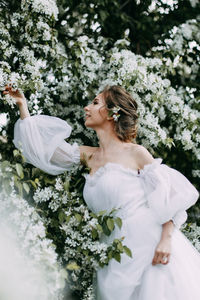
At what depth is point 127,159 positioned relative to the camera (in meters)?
2.78

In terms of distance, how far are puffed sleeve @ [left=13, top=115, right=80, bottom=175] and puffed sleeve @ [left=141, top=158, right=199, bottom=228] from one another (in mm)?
546

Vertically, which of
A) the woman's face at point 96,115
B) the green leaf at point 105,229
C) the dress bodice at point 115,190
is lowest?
the green leaf at point 105,229

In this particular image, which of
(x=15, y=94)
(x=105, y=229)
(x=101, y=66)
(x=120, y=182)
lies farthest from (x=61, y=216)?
(x=101, y=66)

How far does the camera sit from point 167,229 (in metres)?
2.61

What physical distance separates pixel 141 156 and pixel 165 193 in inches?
11.0

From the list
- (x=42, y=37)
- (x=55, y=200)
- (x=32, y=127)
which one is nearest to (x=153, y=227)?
(x=55, y=200)

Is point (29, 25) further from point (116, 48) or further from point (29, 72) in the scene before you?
point (116, 48)

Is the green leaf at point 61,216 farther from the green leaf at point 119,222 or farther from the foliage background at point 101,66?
the green leaf at point 119,222

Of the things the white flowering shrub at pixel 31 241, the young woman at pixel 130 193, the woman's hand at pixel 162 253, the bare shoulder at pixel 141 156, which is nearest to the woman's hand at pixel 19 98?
the young woman at pixel 130 193

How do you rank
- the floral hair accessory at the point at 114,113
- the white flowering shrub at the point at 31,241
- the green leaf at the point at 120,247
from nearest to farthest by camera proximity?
the white flowering shrub at the point at 31,241 → the green leaf at the point at 120,247 → the floral hair accessory at the point at 114,113

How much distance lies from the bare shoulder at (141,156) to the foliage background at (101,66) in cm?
47

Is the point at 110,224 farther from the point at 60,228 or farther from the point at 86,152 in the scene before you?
the point at 86,152

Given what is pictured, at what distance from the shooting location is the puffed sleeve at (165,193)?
2572 millimetres

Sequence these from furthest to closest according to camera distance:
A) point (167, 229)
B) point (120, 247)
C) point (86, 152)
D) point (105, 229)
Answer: point (86, 152) → point (167, 229) → point (105, 229) → point (120, 247)
